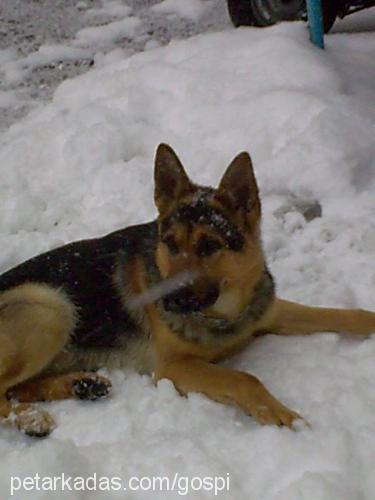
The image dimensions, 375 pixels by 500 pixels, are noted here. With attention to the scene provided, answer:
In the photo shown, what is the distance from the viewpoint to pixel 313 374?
3.72 m

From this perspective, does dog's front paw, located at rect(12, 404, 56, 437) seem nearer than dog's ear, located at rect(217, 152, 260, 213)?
Yes

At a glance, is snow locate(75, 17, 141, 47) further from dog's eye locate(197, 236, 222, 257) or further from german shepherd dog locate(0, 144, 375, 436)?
dog's eye locate(197, 236, 222, 257)

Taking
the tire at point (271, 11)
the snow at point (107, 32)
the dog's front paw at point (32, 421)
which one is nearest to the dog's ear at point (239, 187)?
the dog's front paw at point (32, 421)

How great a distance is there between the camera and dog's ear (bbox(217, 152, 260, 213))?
376 cm

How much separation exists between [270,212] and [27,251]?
5.43ft

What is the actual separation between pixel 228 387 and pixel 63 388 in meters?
0.85

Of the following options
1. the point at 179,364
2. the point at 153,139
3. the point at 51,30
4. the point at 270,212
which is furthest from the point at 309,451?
the point at 51,30

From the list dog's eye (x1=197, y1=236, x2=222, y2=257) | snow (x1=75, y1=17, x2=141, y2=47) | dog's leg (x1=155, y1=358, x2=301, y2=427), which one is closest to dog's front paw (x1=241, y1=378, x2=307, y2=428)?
dog's leg (x1=155, y1=358, x2=301, y2=427)

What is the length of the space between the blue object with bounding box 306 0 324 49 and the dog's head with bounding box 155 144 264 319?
3.73m

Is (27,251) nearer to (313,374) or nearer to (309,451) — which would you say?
(313,374)

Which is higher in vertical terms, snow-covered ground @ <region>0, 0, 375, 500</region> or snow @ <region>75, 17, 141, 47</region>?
snow-covered ground @ <region>0, 0, 375, 500</region>

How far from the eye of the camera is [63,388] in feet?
12.6

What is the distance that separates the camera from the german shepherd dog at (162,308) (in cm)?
362

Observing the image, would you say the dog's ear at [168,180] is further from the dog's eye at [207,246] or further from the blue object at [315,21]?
the blue object at [315,21]
